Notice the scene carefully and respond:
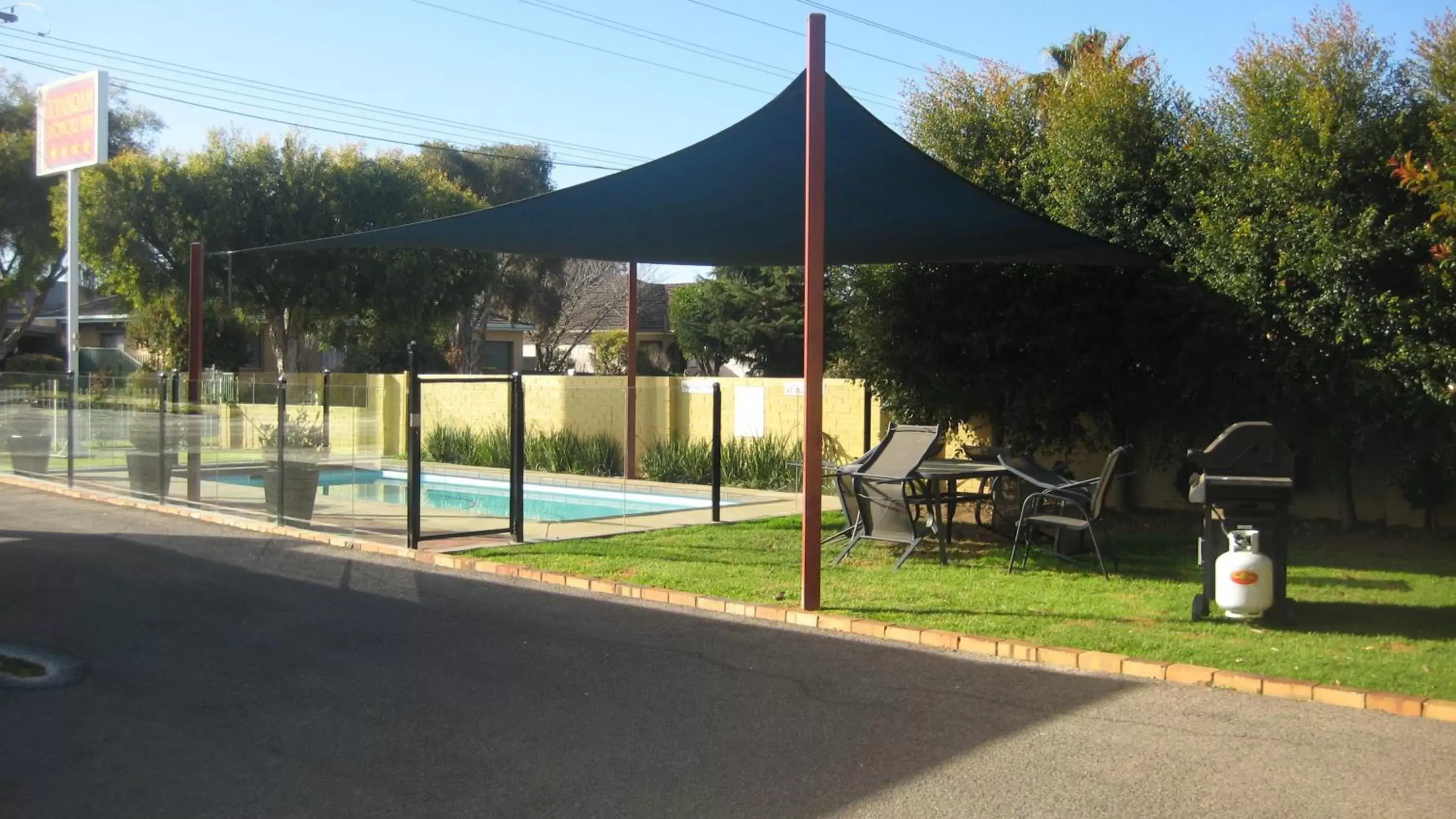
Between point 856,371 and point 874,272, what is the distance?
1313 millimetres

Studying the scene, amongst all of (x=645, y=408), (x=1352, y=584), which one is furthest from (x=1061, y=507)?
(x=645, y=408)

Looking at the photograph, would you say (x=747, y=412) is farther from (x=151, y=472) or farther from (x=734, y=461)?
(x=151, y=472)

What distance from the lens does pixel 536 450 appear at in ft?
66.6

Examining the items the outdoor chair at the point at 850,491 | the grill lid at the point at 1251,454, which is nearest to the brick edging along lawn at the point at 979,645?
the grill lid at the point at 1251,454

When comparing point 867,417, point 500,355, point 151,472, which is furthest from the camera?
point 500,355

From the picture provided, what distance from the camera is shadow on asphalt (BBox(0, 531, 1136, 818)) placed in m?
5.20

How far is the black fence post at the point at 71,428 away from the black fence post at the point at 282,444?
239 inches

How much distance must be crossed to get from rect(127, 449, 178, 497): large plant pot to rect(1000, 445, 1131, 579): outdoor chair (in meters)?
10.7

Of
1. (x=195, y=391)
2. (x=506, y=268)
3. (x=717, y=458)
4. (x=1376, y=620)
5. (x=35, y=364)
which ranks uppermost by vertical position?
(x=506, y=268)

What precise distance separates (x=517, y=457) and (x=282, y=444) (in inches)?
121

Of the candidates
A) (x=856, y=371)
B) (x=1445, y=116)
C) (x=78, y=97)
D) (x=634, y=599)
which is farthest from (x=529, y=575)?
(x=78, y=97)

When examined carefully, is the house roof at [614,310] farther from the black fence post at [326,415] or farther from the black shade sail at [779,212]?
the black shade sail at [779,212]

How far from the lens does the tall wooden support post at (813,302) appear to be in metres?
8.77

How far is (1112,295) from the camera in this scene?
13.5 m
